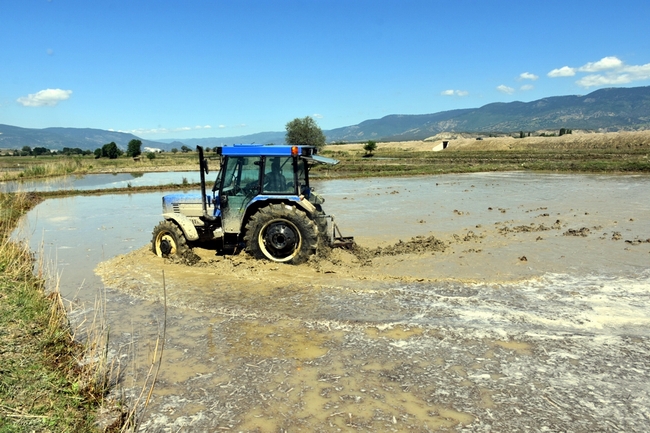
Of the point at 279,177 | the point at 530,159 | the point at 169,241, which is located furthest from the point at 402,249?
the point at 530,159

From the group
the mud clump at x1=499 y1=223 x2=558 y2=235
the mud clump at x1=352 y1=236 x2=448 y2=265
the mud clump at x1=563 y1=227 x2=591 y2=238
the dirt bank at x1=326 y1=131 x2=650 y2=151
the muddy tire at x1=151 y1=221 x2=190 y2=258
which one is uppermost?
the dirt bank at x1=326 y1=131 x2=650 y2=151

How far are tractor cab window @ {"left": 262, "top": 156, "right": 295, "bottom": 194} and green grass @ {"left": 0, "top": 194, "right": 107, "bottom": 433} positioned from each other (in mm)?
3963

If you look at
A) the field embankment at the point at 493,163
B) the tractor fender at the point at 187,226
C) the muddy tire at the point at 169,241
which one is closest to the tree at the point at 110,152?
the field embankment at the point at 493,163

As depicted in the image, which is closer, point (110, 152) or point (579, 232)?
point (579, 232)

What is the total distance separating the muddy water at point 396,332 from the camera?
4.21 meters

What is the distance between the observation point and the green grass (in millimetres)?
3801

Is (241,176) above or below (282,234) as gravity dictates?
above

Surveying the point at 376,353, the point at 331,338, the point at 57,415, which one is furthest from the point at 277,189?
the point at 57,415

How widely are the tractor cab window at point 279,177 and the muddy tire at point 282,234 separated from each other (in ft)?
1.17

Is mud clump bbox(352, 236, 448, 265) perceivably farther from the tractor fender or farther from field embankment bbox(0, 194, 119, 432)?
field embankment bbox(0, 194, 119, 432)

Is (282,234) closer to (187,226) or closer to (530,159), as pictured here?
(187,226)

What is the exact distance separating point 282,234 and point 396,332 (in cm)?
348

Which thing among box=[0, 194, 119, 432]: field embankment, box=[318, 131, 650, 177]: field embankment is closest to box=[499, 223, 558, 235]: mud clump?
box=[0, 194, 119, 432]: field embankment

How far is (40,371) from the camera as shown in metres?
4.62
